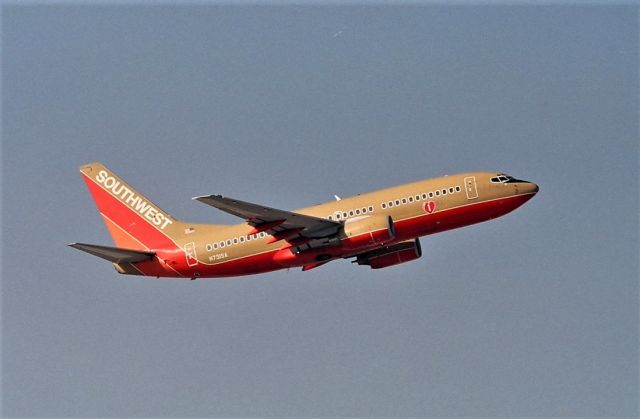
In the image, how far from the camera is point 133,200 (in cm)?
7394

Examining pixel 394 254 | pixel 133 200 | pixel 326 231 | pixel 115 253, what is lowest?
pixel 394 254

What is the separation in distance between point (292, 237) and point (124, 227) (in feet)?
45.5

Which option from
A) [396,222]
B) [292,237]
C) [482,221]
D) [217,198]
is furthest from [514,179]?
[217,198]

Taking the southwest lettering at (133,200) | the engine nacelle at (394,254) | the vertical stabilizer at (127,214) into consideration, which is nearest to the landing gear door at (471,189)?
the engine nacelle at (394,254)

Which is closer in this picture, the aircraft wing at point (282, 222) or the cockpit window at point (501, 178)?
the aircraft wing at point (282, 222)

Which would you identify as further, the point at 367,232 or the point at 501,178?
the point at 501,178

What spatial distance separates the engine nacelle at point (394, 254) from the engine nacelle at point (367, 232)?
6045 millimetres

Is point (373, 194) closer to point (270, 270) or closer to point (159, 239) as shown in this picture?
point (270, 270)

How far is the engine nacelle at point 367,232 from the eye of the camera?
63.8 metres

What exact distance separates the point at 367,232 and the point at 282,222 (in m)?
5.43

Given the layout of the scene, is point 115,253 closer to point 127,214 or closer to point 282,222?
point 127,214

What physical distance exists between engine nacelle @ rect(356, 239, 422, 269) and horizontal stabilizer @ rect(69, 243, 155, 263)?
15051mm

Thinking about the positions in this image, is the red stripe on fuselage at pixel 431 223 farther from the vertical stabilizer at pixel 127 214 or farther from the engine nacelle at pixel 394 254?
the vertical stabilizer at pixel 127 214

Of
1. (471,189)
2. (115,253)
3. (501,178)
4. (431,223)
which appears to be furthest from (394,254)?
(115,253)
